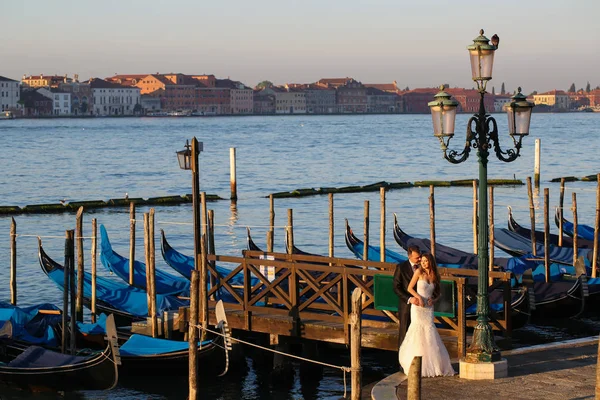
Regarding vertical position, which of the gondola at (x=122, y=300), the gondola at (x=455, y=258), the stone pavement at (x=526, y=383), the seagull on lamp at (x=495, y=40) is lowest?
the gondola at (x=122, y=300)

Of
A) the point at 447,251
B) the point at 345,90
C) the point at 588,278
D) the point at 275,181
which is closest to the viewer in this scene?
the point at 588,278

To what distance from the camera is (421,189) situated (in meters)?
31.3

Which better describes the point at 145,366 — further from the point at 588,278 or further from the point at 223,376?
the point at 588,278

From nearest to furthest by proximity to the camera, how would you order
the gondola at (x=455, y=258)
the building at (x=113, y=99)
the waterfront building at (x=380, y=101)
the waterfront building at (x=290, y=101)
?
the gondola at (x=455, y=258) → the building at (x=113, y=99) → the waterfront building at (x=290, y=101) → the waterfront building at (x=380, y=101)

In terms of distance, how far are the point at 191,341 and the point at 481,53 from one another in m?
2.64

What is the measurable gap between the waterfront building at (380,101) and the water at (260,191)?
114969mm

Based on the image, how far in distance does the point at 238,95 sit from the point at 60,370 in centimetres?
15997

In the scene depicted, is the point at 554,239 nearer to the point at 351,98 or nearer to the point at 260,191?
the point at 260,191

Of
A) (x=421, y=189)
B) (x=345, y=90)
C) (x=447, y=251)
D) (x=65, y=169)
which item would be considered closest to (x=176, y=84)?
(x=345, y=90)

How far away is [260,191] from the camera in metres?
33.6

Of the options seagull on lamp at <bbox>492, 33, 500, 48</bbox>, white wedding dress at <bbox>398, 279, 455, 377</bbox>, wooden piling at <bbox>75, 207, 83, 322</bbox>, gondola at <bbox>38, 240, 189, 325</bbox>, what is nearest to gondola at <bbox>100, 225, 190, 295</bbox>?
gondola at <bbox>38, 240, 189, 325</bbox>

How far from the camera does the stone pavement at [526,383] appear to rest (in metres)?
7.02

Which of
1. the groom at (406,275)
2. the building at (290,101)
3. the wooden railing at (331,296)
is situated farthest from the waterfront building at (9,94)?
the groom at (406,275)

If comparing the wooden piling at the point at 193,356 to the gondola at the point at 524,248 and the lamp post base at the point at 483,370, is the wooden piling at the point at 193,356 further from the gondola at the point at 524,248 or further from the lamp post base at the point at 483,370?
the gondola at the point at 524,248
